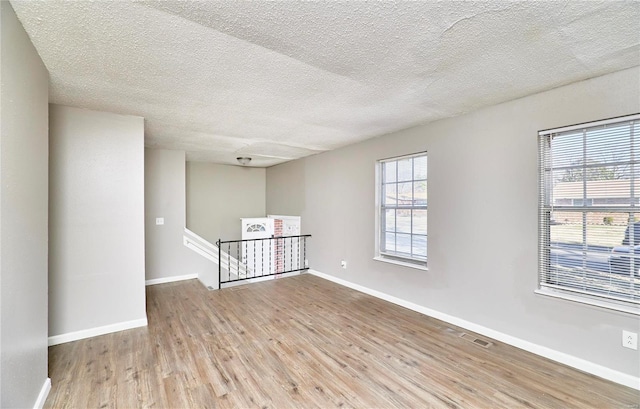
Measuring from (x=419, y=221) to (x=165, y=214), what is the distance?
4.23 meters

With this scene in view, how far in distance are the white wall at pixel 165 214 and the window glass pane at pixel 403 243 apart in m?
3.79

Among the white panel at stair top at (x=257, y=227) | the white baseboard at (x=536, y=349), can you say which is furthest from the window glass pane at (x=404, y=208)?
the white panel at stair top at (x=257, y=227)

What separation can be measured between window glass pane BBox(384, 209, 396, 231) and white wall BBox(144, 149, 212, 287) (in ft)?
11.8

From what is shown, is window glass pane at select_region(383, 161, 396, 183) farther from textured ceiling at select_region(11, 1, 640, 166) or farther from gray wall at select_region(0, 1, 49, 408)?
gray wall at select_region(0, 1, 49, 408)

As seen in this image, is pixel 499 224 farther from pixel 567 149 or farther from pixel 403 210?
pixel 403 210

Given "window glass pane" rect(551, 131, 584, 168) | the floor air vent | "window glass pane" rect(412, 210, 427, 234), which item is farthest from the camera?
"window glass pane" rect(412, 210, 427, 234)

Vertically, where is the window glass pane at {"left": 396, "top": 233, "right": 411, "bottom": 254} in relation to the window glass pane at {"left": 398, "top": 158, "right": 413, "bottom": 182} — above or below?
below

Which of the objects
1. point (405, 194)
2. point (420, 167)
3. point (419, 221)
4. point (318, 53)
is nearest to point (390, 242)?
point (419, 221)

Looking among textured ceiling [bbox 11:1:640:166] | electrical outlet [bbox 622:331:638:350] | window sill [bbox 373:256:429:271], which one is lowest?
electrical outlet [bbox 622:331:638:350]

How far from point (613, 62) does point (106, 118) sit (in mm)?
4513

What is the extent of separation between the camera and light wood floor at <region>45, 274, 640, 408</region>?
6.59ft

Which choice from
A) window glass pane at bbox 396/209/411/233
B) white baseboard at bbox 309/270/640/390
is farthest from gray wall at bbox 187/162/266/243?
white baseboard at bbox 309/270/640/390

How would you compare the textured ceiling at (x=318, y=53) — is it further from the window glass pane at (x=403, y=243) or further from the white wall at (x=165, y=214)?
the white wall at (x=165, y=214)

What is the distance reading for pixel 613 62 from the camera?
6.72ft
